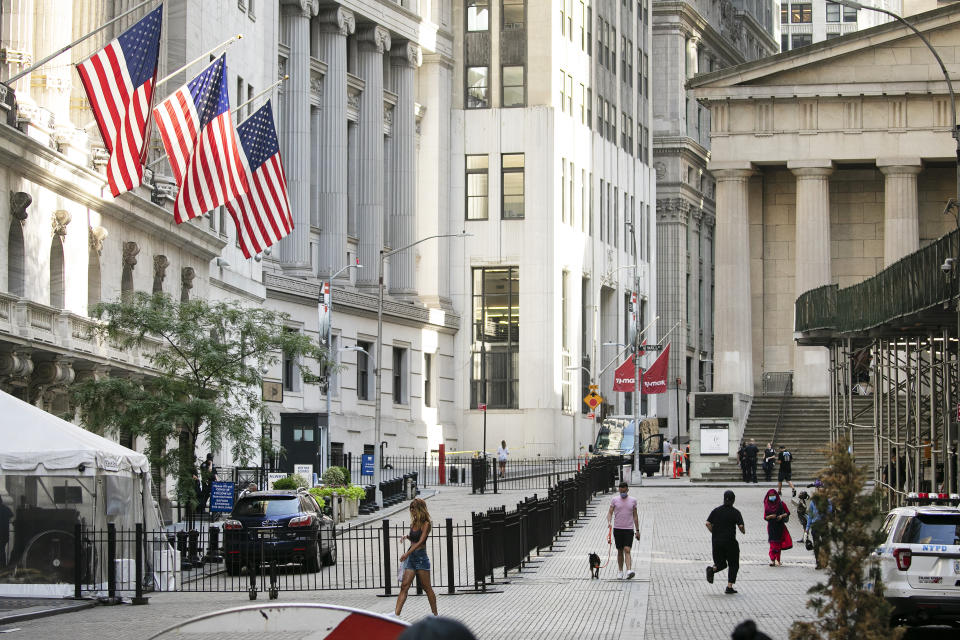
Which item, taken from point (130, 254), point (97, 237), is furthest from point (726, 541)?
point (130, 254)

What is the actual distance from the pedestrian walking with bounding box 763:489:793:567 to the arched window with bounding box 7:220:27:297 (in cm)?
1535

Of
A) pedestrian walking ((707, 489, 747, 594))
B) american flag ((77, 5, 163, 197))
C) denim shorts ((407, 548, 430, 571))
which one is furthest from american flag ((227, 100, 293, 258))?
denim shorts ((407, 548, 430, 571))

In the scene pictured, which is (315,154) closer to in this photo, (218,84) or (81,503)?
(218,84)

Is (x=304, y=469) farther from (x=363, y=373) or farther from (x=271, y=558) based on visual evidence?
(x=363, y=373)

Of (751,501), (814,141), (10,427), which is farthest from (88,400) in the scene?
(814,141)

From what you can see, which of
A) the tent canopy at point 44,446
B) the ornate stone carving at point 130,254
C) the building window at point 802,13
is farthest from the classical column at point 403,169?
the building window at point 802,13

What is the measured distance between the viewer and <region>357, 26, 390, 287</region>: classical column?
77.7m

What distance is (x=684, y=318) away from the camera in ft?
376

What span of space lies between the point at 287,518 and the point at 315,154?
46667 mm

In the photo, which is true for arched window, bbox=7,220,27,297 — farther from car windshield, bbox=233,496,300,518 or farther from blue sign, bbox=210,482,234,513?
car windshield, bbox=233,496,300,518

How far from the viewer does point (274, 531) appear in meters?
29.0

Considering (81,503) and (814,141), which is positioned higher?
(814,141)

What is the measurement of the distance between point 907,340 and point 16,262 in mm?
18550

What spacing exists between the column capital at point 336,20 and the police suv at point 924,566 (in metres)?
58.7
